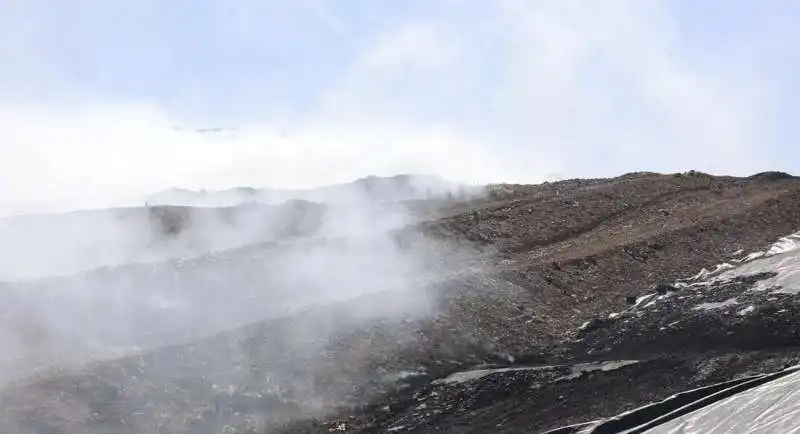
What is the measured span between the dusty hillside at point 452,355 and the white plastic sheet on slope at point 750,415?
1226 millimetres

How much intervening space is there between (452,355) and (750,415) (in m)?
6.25

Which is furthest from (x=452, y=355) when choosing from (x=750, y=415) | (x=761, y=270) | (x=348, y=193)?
(x=348, y=193)

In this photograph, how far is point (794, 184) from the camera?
3206cm

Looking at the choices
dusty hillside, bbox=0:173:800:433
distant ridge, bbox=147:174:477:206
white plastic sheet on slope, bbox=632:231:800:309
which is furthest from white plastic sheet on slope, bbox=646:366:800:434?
distant ridge, bbox=147:174:477:206

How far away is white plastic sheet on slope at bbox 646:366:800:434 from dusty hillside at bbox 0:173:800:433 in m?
1.23

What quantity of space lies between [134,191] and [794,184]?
26849mm

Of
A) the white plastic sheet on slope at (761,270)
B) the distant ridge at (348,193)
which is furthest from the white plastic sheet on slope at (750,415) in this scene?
the distant ridge at (348,193)

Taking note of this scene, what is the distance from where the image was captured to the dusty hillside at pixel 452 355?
13883mm

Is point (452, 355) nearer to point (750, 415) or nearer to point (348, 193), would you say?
point (750, 415)

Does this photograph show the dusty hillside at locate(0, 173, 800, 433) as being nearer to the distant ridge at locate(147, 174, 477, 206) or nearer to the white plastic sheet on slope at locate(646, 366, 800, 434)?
the white plastic sheet on slope at locate(646, 366, 800, 434)

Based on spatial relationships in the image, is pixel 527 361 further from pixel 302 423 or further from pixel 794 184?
pixel 794 184

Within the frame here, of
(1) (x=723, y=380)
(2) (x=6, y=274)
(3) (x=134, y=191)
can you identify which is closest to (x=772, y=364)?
(1) (x=723, y=380)

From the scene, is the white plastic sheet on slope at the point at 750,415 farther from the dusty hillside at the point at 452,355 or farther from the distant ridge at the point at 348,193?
the distant ridge at the point at 348,193

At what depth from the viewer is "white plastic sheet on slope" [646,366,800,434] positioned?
38.7 feet
